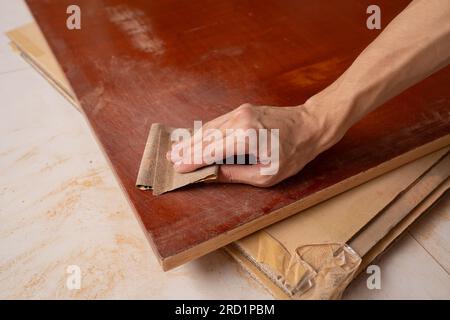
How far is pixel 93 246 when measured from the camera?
44.1 inches

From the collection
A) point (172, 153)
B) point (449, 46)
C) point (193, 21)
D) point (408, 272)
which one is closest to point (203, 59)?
point (193, 21)

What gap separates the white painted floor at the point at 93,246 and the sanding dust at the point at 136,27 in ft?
1.21

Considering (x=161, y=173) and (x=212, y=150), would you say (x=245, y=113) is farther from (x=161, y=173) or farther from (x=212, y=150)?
(x=161, y=173)

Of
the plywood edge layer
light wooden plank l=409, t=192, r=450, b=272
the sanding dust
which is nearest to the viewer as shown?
the plywood edge layer

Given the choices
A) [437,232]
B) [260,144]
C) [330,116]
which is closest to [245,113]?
[260,144]

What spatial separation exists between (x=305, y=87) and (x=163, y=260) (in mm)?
702

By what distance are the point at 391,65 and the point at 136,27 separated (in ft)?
2.98

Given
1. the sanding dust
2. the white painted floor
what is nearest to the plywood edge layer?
the white painted floor

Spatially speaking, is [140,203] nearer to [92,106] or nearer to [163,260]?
[163,260]

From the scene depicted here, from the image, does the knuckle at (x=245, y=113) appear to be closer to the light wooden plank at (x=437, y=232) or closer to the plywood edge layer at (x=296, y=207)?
the plywood edge layer at (x=296, y=207)

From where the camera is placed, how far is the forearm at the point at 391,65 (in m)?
1.02

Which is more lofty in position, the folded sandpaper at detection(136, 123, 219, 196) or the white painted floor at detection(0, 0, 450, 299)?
the folded sandpaper at detection(136, 123, 219, 196)

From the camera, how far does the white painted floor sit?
1.05 meters

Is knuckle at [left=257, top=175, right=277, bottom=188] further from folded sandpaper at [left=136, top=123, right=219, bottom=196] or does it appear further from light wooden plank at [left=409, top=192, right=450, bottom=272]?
light wooden plank at [left=409, top=192, right=450, bottom=272]
